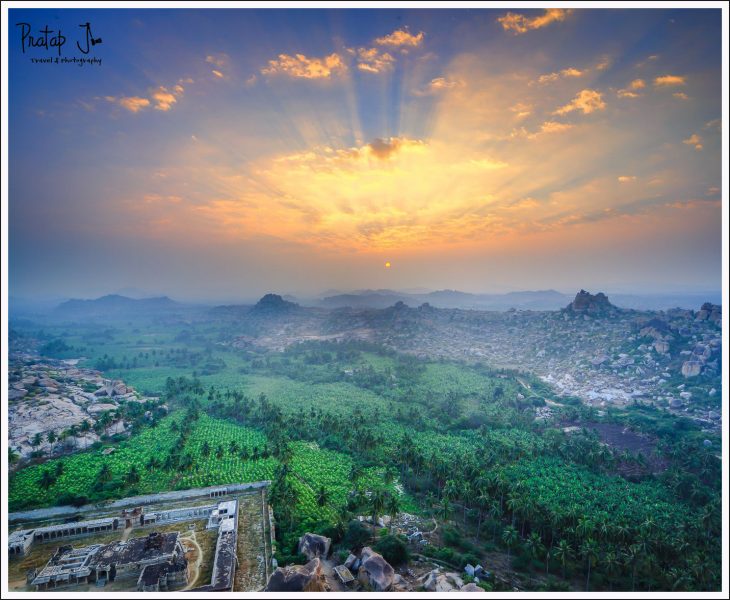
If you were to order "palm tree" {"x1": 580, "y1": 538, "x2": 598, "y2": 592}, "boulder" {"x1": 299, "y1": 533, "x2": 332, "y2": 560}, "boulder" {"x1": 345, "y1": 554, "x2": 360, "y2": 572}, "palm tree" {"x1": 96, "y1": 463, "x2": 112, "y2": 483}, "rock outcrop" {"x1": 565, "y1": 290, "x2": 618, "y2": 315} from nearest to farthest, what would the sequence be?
"boulder" {"x1": 345, "y1": 554, "x2": 360, "y2": 572}, "palm tree" {"x1": 580, "y1": 538, "x2": 598, "y2": 592}, "boulder" {"x1": 299, "y1": 533, "x2": 332, "y2": 560}, "palm tree" {"x1": 96, "y1": 463, "x2": 112, "y2": 483}, "rock outcrop" {"x1": 565, "y1": 290, "x2": 618, "y2": 315}

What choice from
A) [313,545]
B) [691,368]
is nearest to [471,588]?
[313,545]

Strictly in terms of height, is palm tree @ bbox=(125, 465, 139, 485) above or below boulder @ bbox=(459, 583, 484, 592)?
below

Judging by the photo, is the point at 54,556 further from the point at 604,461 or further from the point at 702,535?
the point at 604,461

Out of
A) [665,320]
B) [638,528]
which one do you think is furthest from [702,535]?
[665,320]

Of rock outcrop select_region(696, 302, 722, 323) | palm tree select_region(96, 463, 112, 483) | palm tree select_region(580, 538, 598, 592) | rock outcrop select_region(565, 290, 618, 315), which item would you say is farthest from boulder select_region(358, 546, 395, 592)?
rock outcrop select_region(565, 290, 618, 315)

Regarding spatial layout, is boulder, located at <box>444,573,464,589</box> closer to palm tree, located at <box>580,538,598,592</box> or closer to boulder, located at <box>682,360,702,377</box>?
palm tree, located at <box>580,538,598,592</box>

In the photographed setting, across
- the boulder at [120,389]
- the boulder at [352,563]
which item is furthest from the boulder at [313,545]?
the boulder at [120,389]

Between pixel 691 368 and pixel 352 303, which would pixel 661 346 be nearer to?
pixel 691 368
